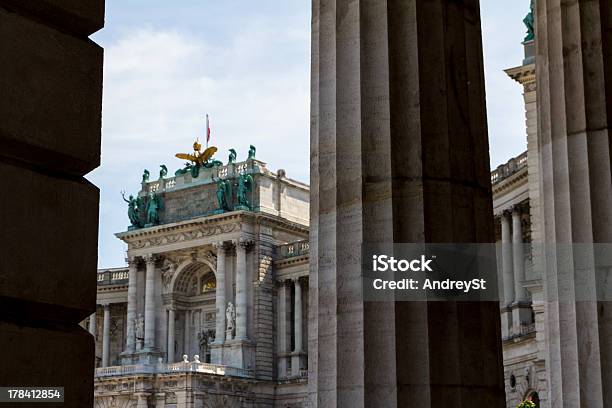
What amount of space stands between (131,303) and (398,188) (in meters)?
74.8

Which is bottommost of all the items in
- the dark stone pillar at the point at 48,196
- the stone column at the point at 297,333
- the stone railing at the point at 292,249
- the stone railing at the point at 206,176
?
the dark stone pillar at the point at 48,196

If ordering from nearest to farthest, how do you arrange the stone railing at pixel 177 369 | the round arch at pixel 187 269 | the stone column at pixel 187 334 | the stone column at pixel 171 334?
the stone railing at pixel 177 369, the round arch at pixel 187 269, the stone column at pixel 171 334, the stone column at pixel 187 334

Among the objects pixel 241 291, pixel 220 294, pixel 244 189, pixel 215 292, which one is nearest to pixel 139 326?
pixel 215 292

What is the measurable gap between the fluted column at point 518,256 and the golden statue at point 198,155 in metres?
33.3

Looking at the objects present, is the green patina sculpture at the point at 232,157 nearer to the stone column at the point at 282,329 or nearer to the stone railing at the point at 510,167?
the stone column at the point at 282,329

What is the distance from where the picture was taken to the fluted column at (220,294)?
257 ft

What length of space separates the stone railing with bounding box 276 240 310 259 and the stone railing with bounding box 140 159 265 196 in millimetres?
5954

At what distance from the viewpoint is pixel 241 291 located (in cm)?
7750

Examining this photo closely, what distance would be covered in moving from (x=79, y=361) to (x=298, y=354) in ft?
244

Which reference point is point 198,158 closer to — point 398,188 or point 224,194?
point 224,194

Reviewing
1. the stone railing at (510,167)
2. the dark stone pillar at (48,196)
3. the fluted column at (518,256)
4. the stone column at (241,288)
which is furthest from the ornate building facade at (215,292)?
the dark stone pillar at (48,196)

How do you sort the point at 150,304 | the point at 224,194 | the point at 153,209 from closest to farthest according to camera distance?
the point at 224,194 < the point at 150,304 < the point at 153,209

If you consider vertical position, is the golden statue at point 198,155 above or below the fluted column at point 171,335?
above

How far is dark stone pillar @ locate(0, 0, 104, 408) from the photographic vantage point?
3957 mm
